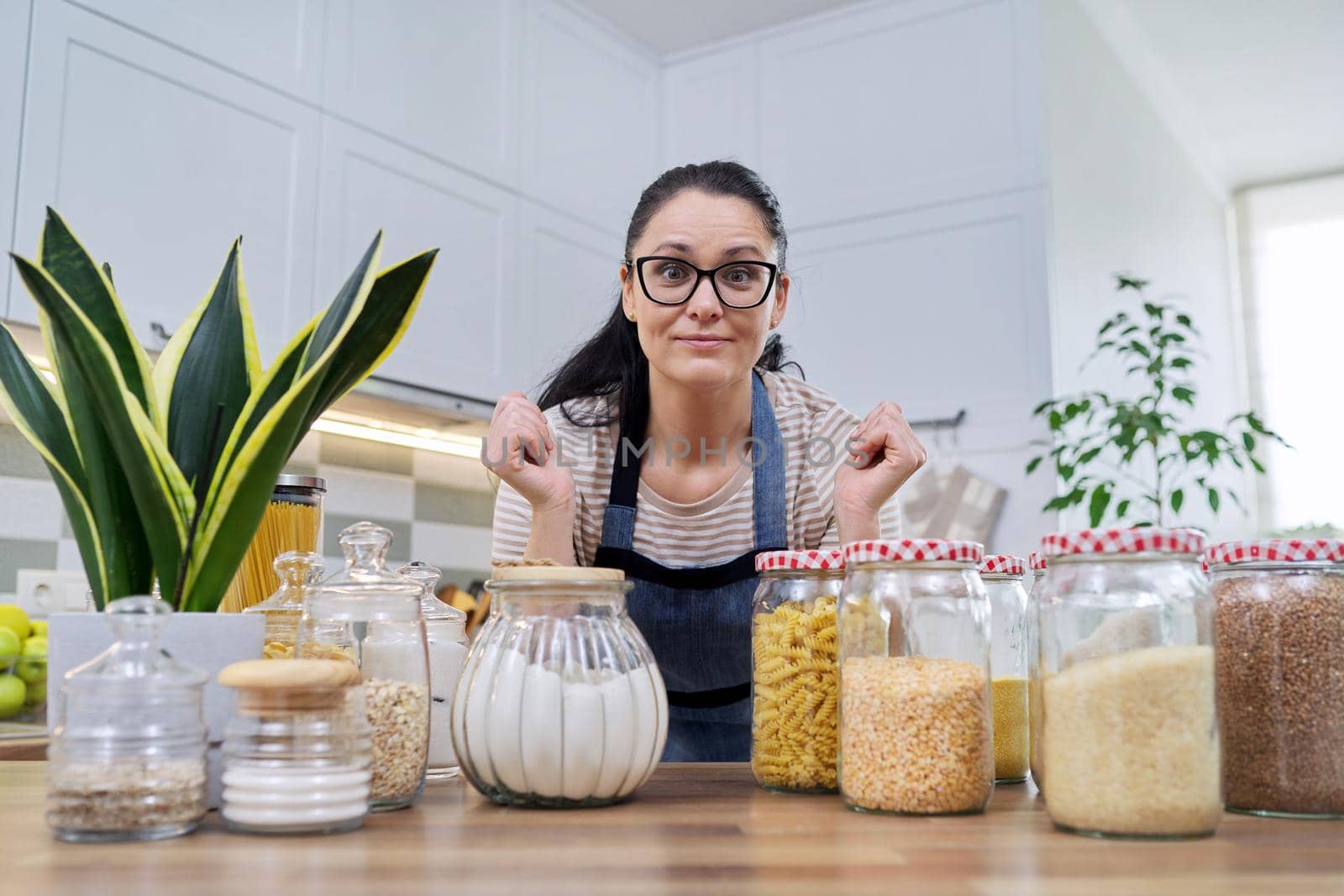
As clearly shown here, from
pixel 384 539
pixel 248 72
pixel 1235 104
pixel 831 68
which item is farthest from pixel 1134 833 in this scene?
pixel 1235 104

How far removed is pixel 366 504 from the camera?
296cm

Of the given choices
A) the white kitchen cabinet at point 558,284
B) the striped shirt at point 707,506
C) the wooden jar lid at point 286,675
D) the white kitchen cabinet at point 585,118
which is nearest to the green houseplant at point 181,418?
the wooden jar lid at point 286,675

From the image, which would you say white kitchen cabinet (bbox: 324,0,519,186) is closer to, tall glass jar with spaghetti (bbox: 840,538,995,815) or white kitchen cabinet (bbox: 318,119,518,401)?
white kitchen cabinet (bbox: 318,119,518,401)

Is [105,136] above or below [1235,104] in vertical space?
below

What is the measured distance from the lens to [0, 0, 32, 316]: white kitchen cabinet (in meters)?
1.95

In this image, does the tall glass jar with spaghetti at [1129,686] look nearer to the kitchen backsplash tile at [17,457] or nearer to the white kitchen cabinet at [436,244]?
the white kitchen cabinet at [436,244]

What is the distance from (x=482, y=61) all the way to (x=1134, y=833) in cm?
270

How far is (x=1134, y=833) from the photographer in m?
0.63

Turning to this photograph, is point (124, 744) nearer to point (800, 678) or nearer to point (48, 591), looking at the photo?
point (800, 678)

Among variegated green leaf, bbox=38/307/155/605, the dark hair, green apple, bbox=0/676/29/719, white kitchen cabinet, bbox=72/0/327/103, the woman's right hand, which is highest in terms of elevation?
white kitchen cabinet, bbox=72/0/327/103

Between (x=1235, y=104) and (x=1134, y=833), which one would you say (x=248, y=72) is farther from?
(x=1235, y=104)

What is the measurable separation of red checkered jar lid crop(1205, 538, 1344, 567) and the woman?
53cm

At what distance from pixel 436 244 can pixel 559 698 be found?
2.24 meters

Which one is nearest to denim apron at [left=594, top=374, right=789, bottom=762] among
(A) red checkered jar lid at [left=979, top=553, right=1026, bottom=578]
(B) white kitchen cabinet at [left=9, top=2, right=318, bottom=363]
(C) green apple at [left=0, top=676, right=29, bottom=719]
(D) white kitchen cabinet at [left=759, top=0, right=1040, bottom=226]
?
(A) red checkered jar lid at [left=979, top=553, right=1026, bottom=578]
